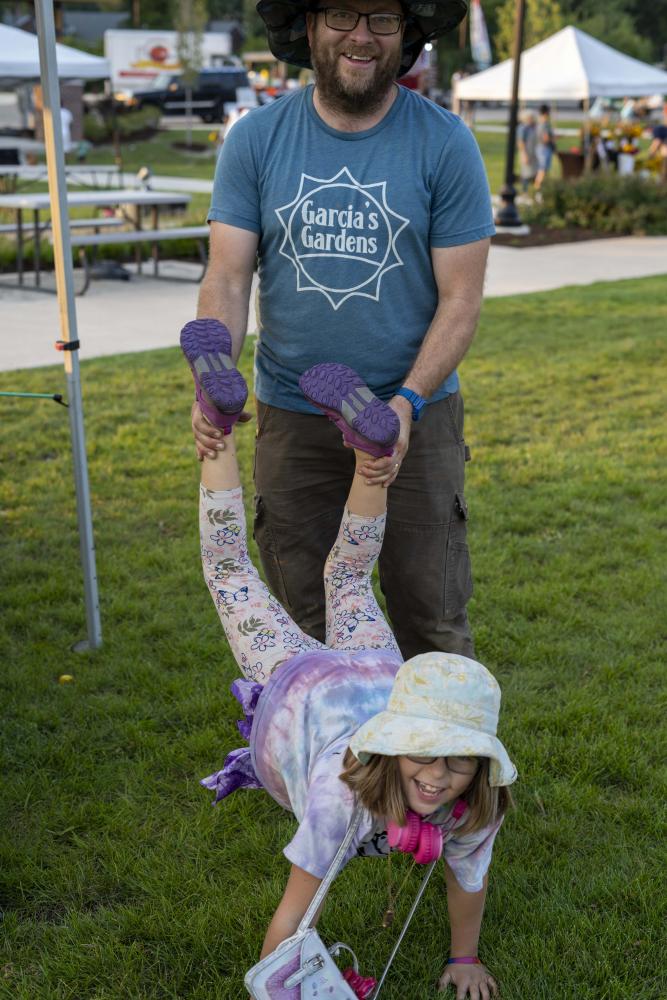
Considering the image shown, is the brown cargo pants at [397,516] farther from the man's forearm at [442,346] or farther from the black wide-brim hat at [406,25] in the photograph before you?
the black wide-brim hat at [406,25]

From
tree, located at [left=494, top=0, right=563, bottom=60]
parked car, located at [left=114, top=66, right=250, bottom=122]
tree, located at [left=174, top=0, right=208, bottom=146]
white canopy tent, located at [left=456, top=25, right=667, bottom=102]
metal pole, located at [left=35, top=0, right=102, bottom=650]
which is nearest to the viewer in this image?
metal pole, located at [left=35, top=0, right=102, bottom=650]

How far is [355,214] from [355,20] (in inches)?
18.6

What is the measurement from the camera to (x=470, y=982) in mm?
2764

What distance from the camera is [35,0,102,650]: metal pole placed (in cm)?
398

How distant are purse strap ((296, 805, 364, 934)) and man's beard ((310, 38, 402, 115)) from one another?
5.73 feet

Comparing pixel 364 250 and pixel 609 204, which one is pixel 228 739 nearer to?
pixel 364 250

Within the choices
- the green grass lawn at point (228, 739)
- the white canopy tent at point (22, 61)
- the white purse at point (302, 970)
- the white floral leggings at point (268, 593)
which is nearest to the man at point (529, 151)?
→ the white canopy tent at point (22, 61)

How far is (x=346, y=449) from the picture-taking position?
3.25m

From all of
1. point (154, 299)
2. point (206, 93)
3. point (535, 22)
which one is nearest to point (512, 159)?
point (154, 299)

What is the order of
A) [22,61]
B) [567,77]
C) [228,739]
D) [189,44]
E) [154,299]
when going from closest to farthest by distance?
[228,739] → [154,299] → [22,61] → [567,77] → [189,44]

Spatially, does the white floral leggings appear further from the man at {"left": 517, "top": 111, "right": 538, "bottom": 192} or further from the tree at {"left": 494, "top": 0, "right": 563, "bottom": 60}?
the tree at {"left": 494, "top": 0, "right": 563, "bottom": 60}

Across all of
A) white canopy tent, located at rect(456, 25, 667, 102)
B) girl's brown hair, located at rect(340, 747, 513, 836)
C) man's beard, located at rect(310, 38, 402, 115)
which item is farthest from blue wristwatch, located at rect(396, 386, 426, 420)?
white canopy tent, located at rect(456, 25, 667, 102)

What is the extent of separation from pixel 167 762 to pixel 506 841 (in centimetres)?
113

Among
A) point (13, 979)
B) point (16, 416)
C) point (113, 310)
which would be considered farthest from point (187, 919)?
point (113, 310)
